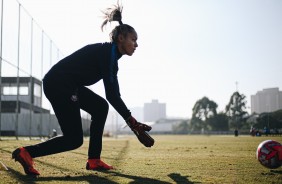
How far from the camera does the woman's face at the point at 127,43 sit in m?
4.79

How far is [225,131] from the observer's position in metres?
98.8

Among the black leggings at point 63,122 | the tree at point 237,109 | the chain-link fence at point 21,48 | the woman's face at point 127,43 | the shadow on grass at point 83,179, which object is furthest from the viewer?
the tree at point 237,109

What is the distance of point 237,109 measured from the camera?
93.2 meters

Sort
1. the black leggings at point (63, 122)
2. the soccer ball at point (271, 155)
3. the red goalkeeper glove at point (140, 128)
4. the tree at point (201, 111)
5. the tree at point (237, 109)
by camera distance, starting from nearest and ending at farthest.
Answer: the black leggings at point (63, 122) < the red goalkeeper glove at point (140, 128) < the soccer ball at point (271, 155) < the tree at point (237, 109) < the tree at point (201, 111)

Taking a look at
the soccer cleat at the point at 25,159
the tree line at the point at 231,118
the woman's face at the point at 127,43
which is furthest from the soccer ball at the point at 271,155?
the tree line at the point at 231,118

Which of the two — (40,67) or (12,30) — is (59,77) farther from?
(40,67)

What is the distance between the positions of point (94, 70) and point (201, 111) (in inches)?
4924

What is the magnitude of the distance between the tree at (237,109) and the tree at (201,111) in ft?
74.9

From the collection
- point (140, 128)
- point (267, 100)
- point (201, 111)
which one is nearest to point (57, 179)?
point (140, 128)

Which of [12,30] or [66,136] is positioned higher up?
[12,30]

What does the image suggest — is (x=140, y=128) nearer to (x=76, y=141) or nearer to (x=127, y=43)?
(x=76, y=141)

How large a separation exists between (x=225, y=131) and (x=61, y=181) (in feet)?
325

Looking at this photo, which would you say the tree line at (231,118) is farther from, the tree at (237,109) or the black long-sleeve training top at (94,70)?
the black long-sleeve training top at (94,70)

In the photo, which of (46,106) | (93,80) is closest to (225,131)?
(46,106)
